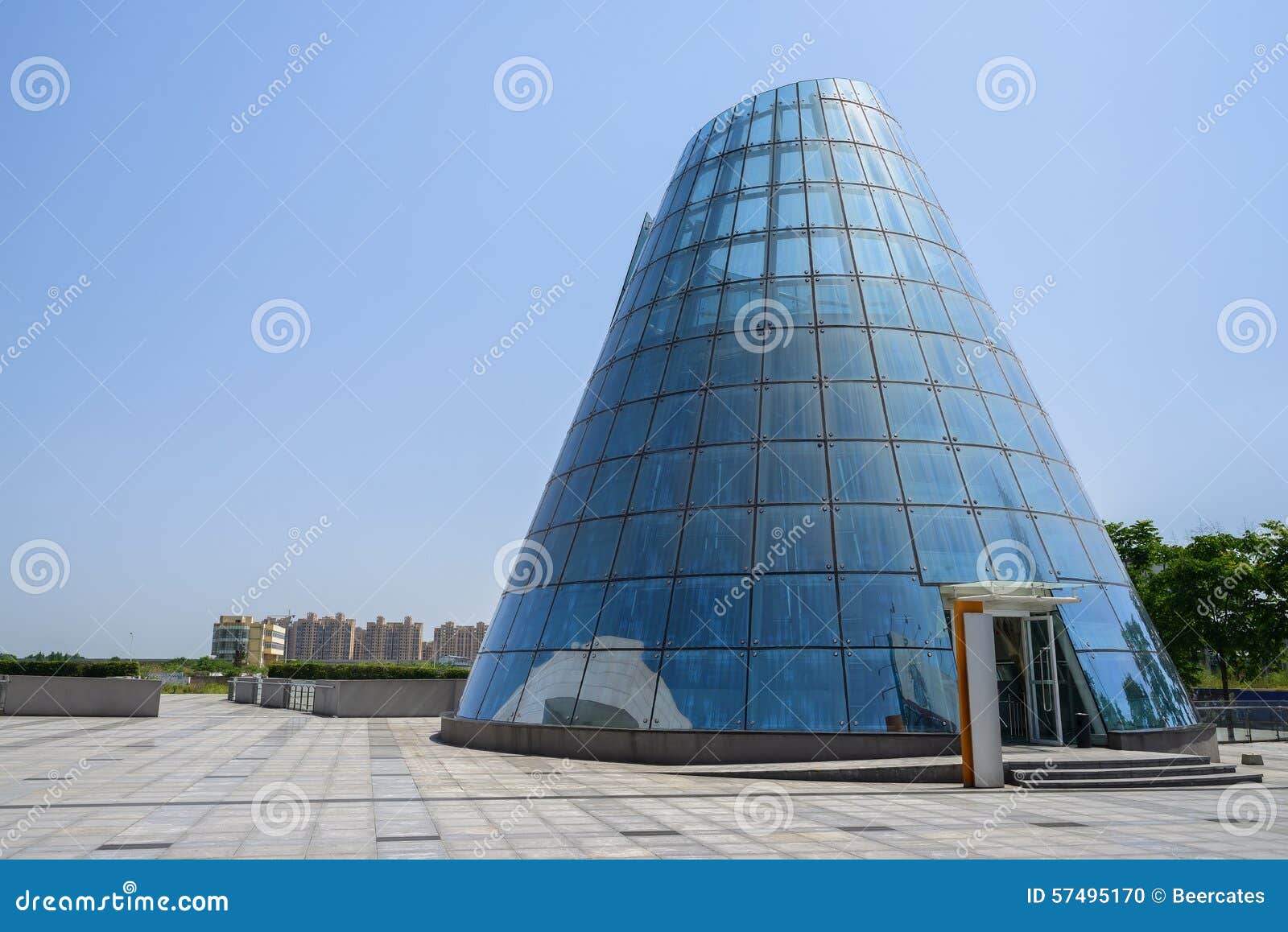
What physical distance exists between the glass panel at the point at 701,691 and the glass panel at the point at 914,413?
22.8 ft

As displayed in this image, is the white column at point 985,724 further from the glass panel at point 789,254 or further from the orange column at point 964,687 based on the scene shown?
the glass panel at point 789,254

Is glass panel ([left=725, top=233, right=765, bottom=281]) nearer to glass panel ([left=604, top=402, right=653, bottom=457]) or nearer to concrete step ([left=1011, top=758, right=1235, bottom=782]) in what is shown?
glass panel ([left=604, top=402, right=653, bottom=457])

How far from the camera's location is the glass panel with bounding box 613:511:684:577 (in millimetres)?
20359

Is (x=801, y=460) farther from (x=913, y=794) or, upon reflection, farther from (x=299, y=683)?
(x=299, y=683)

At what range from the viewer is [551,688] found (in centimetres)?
2020

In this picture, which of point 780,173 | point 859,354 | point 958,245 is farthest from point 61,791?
point 958,245

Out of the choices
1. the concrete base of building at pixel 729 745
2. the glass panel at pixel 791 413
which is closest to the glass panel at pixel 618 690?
the concrete base of building at pixel 729 745

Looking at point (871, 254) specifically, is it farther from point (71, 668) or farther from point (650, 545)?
point (71, 668)

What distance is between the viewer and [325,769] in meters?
17.1

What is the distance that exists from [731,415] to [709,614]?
5.56 metres

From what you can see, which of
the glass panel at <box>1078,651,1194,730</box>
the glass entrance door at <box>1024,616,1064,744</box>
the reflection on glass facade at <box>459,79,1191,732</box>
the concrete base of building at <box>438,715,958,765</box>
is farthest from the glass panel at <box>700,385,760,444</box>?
the glass panel at <box>1078,651,1194,730</box>

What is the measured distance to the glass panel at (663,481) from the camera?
21.4 meters

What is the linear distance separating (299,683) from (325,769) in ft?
94.1

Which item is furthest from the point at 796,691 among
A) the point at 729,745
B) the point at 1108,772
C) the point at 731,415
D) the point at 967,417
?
the point at 967,417
